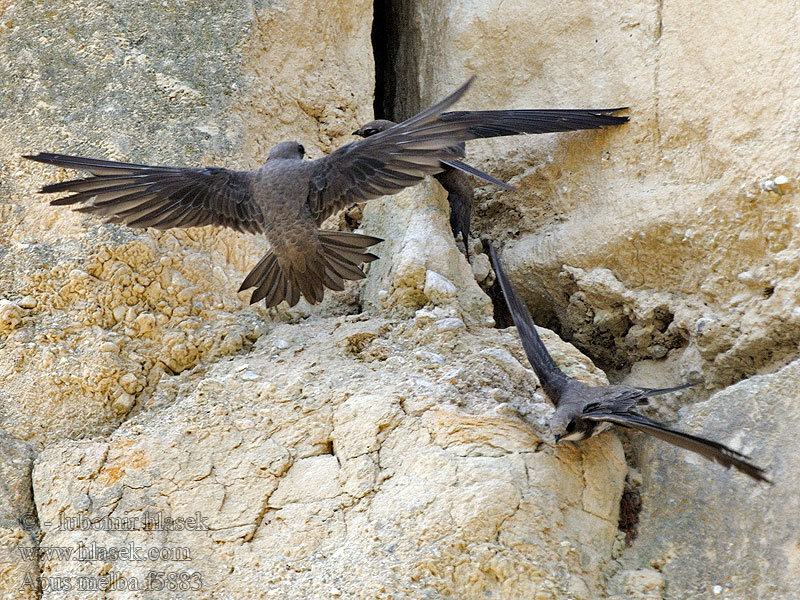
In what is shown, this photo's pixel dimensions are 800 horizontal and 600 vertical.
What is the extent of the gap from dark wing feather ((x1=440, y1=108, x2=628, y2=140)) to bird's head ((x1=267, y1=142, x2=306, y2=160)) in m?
0.64

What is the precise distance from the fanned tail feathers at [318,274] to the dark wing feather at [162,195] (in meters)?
0.21

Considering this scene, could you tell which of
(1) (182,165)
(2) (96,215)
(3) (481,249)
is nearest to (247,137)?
(1) (182,165)

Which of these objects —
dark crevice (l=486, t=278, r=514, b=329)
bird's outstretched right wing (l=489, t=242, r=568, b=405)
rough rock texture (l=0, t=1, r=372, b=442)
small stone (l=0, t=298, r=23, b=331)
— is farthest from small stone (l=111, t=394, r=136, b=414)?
dark crevice (l=486, t=278, r=514, b=329)

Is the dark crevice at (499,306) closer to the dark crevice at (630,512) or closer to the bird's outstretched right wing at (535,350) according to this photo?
the bird's outstretched right wing at (535,350)

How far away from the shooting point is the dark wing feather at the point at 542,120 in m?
4.00

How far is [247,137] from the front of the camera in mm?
4078

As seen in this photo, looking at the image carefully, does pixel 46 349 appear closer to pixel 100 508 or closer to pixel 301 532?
pixel 100 508

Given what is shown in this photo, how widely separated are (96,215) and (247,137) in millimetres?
702

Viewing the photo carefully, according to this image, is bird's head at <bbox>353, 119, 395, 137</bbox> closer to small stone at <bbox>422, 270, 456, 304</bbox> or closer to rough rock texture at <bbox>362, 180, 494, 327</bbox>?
rough rock texture at <bbox>362, 180, 494, 327</bbox>

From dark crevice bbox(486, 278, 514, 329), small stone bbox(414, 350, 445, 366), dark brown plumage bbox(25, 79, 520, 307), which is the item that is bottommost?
small stone bbox(414, 350, 445, 366)

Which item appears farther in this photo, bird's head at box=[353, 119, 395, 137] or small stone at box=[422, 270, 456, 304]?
bird's head at box=[353, 119, 395, 137]

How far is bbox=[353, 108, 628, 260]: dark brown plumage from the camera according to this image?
4000 mm

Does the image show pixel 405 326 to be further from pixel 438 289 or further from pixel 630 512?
pixel 630 512

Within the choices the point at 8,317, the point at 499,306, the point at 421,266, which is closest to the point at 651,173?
the point at 499,306
